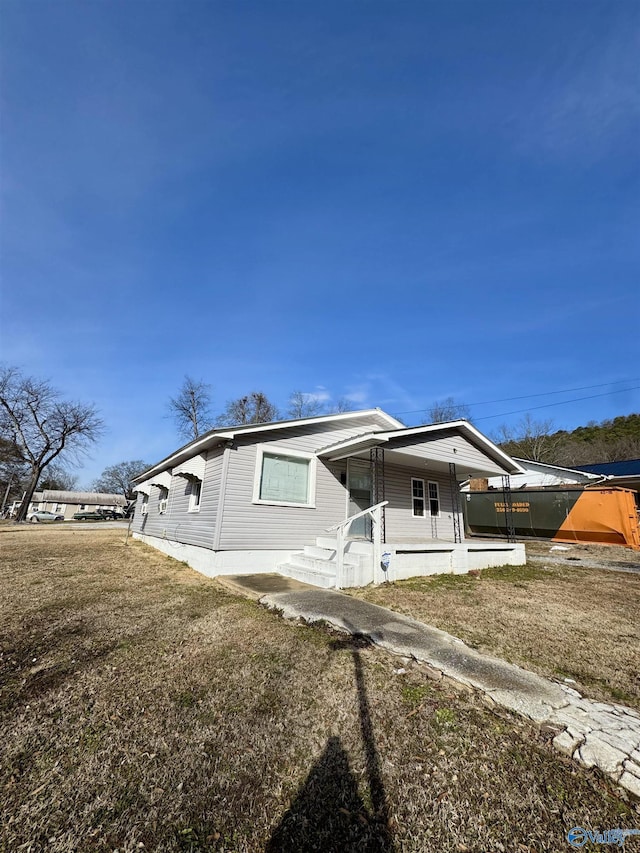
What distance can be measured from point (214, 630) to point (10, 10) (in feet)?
39.7

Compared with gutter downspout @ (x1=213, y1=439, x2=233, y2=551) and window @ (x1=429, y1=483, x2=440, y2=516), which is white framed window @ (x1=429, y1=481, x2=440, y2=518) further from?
gutter downspout @ (x1=213, y1=439, x2=233, y2=551)

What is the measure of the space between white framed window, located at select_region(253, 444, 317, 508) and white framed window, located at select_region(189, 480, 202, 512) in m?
2.22

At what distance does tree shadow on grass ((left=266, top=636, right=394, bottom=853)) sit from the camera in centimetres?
180

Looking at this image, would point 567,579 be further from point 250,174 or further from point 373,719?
point 250,174

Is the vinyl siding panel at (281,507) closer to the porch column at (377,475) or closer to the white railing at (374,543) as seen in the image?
the porch column at (377,475)

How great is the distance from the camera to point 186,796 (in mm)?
2057

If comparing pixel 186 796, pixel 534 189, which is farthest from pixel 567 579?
pixel 534 189

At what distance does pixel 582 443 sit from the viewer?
37.5 m

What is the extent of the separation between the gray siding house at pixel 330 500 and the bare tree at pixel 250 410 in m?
21.5

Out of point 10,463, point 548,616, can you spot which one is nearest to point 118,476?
point 10,463

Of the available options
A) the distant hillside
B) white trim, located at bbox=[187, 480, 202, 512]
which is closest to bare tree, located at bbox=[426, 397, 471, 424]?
the distant hillside

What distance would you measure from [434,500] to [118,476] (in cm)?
7183

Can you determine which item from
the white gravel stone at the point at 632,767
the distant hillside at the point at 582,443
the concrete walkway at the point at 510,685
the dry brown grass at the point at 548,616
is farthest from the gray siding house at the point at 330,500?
the distant hillside at the point at 582,443

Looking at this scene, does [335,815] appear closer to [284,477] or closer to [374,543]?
[374,543]
